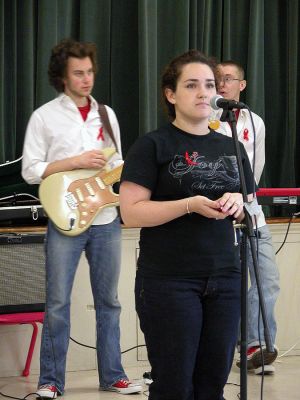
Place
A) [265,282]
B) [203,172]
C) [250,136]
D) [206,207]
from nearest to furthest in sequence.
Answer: [206,207] → [203,172] → [250,136] → [265,282]

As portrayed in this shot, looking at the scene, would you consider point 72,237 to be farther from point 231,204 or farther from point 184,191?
point 231,204

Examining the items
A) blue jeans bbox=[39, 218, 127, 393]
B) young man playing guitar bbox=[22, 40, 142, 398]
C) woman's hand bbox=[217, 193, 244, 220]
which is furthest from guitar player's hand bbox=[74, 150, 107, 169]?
woman's hand bbox=[217, 193, 244, 220]

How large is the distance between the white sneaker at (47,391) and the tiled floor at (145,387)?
12 centimetres

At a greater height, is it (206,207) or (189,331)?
(206,207)

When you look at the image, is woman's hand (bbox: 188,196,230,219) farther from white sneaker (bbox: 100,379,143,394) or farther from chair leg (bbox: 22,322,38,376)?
chair leg (bbox: 22,322,38,376)

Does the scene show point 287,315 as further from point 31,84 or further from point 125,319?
point 31,84

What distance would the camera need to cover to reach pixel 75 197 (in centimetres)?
363

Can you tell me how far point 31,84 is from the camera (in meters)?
4.54

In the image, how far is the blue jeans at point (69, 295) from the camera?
3611 millimetres

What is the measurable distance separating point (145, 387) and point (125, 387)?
0.19 meters

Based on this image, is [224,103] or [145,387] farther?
[145,387]

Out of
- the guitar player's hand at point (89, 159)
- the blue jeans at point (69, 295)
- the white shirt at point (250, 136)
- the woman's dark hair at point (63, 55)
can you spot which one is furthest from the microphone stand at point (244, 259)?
the white shirt at point (250, 136)

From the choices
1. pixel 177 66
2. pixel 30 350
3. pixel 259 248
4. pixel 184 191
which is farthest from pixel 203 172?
pixel 30 350

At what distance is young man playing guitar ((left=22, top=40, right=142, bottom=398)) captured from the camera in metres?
3.61
